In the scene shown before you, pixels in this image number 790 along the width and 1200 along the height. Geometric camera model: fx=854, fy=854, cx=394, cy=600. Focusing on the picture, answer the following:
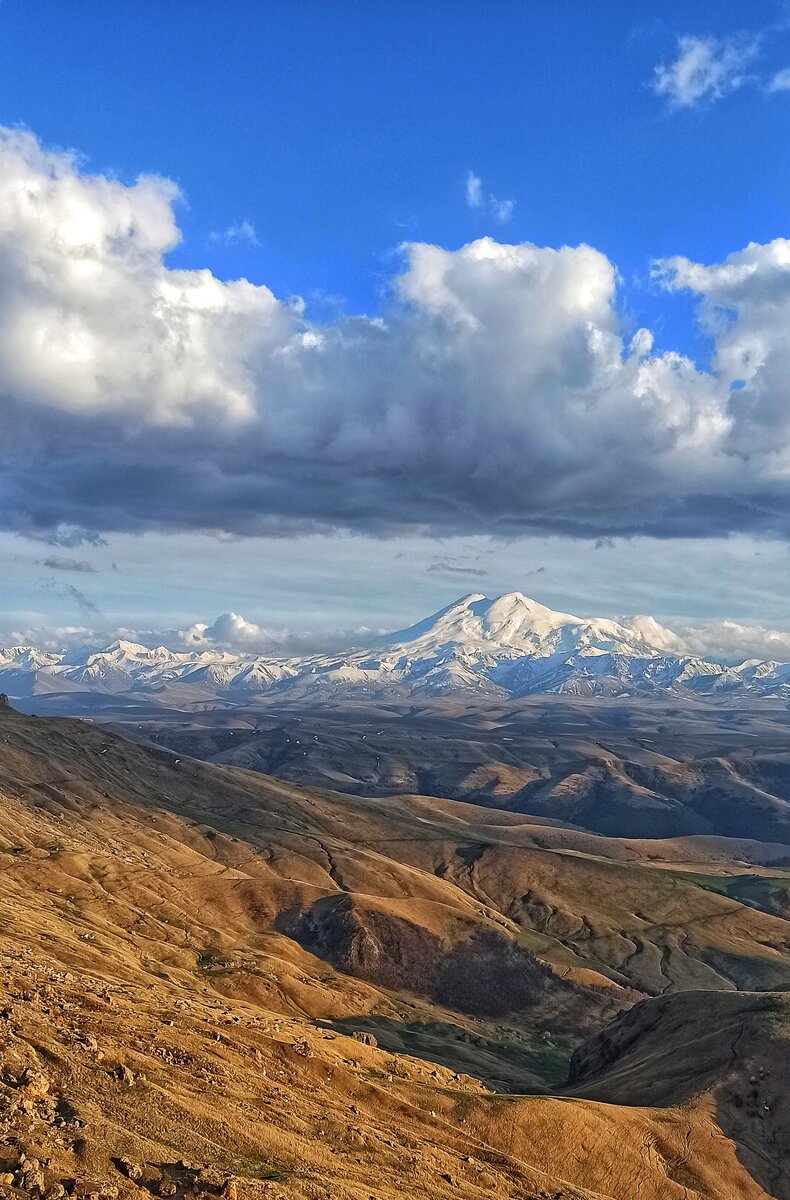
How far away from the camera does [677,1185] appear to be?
76.3m

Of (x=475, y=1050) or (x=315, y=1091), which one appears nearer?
(x=315, y=1091)

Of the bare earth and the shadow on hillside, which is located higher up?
the bare earth

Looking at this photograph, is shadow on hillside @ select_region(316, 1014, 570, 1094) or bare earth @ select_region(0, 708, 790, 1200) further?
shadow on hillside @ select_region(316, 1014, 570, 1094)

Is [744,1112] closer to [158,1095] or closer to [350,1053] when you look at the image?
[350,1053]

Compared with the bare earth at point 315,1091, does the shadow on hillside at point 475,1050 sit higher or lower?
lower

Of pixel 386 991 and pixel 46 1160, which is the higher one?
pixel 46 1160

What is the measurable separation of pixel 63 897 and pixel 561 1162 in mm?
113030

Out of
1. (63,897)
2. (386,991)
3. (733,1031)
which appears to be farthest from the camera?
(386,991)

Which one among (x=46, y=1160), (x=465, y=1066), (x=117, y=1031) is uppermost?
(x=46, y=1160)

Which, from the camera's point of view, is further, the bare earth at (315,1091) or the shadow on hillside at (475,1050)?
the shadow on hillside at (475,1050)

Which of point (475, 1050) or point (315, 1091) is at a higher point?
point (315, 1091)

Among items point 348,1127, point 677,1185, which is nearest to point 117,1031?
point 348,1127

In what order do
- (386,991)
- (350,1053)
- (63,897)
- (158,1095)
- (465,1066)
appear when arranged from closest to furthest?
1. (158,1095)
2. (350,1053)
3. (465,1066)
4. (63,897)
5. (386,991)

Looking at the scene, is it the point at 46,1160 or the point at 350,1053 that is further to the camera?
the point at 350,1053
